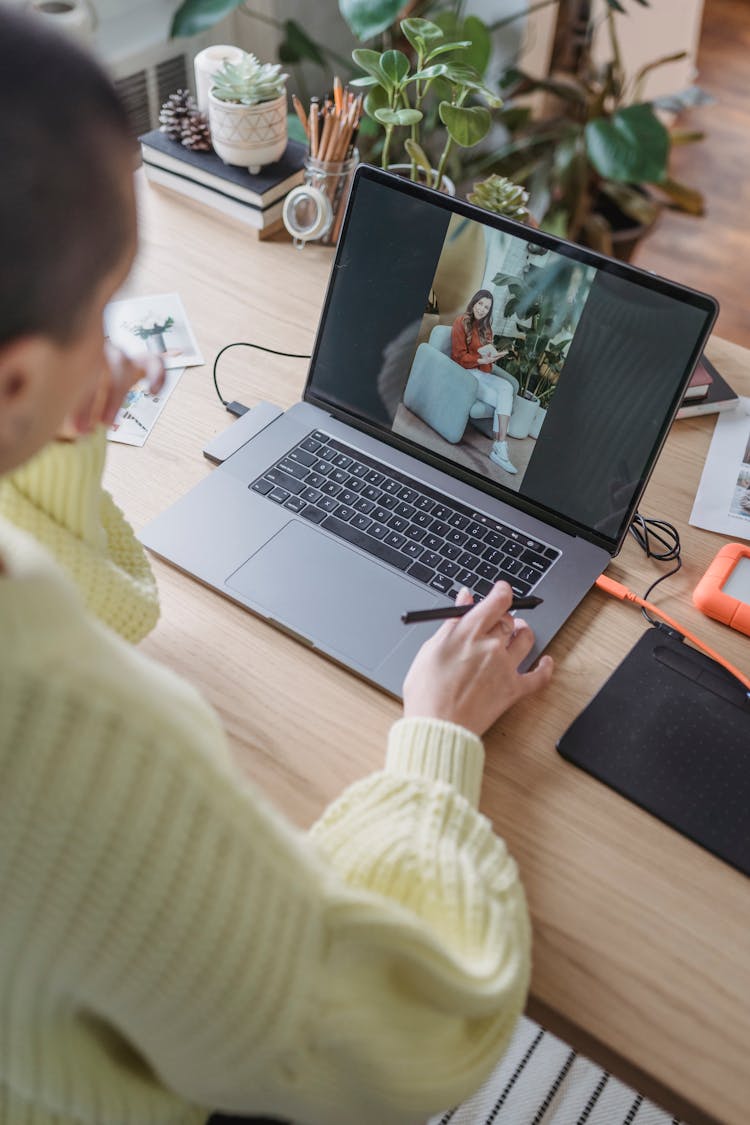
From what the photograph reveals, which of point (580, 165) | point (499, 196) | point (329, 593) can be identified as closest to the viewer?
point (329, 593)

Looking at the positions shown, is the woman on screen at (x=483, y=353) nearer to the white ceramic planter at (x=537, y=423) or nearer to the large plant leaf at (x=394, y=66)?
the white ceramic planter at (x=537, y=423)

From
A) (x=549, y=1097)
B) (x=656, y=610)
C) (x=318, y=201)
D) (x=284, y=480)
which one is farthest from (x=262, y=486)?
(x=549, y=1097)

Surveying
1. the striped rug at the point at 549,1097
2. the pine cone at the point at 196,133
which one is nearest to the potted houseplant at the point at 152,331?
the pine cone at the point at 196,133

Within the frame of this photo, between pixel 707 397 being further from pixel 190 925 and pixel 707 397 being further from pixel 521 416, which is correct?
pixel 190 925

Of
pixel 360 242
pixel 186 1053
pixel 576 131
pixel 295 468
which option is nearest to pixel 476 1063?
pixel 186 1053

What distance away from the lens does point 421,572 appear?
37.3 inches

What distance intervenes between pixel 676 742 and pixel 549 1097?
1.94 feet

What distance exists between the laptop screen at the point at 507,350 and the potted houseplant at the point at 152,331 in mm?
238

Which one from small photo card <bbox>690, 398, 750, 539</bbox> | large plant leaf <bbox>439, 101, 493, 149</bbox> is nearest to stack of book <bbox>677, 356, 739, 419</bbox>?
small photo card <bbox>690, 398, 750, 539</bbox>

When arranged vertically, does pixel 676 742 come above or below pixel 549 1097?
above

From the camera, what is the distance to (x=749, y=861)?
0.77 meters

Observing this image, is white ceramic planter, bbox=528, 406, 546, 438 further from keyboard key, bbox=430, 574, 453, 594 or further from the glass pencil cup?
the glass pencil cup

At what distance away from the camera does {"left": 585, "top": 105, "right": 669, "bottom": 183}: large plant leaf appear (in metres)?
2.11

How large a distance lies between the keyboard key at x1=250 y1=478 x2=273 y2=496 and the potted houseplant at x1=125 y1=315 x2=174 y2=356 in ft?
0.88
